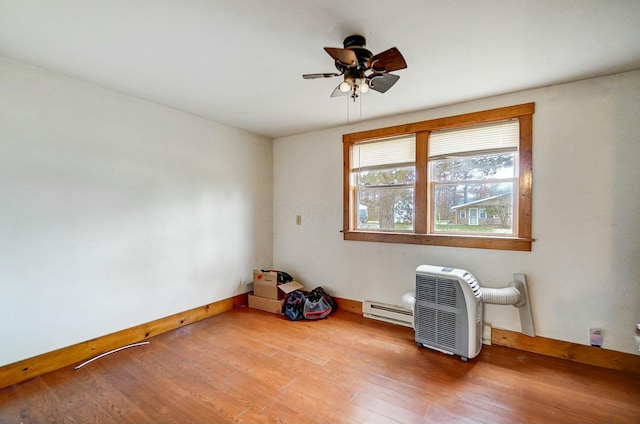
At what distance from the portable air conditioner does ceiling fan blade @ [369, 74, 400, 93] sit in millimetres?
1739

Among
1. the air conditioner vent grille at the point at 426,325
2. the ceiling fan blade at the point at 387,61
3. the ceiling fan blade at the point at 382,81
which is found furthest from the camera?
the air conditioner vent grille at the point at 426,325

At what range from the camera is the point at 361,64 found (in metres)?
1.95

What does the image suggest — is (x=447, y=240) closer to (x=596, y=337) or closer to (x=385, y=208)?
(x=385, y=208)

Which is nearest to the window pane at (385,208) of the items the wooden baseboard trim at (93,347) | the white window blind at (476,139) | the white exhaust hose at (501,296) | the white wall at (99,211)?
the white window blind at (476,139)

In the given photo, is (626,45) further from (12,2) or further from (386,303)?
(12,2)

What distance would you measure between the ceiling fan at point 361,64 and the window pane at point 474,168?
1.45 meters

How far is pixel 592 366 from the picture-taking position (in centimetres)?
240

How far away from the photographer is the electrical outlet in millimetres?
2391

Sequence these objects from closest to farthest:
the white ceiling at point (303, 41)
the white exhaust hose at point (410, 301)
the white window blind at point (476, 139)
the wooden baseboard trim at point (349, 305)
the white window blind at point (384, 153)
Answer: the white ceiling at point (303, 41)
the white window blind at point (476, 139)
the white exhaust hose at point (410, 301)
the white window blind at point (384, 153)
the wooden baseboard trim at point (349, 305)

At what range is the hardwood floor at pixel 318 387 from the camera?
1.84 meters

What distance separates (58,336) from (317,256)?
Answer: 2.84 m

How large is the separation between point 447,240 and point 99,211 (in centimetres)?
356

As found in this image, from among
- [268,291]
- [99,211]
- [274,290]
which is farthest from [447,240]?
[99,211]

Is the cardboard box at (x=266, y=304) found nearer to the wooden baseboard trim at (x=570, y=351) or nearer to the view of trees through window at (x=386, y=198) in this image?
the view of trees through window at (x=386, y=198)
